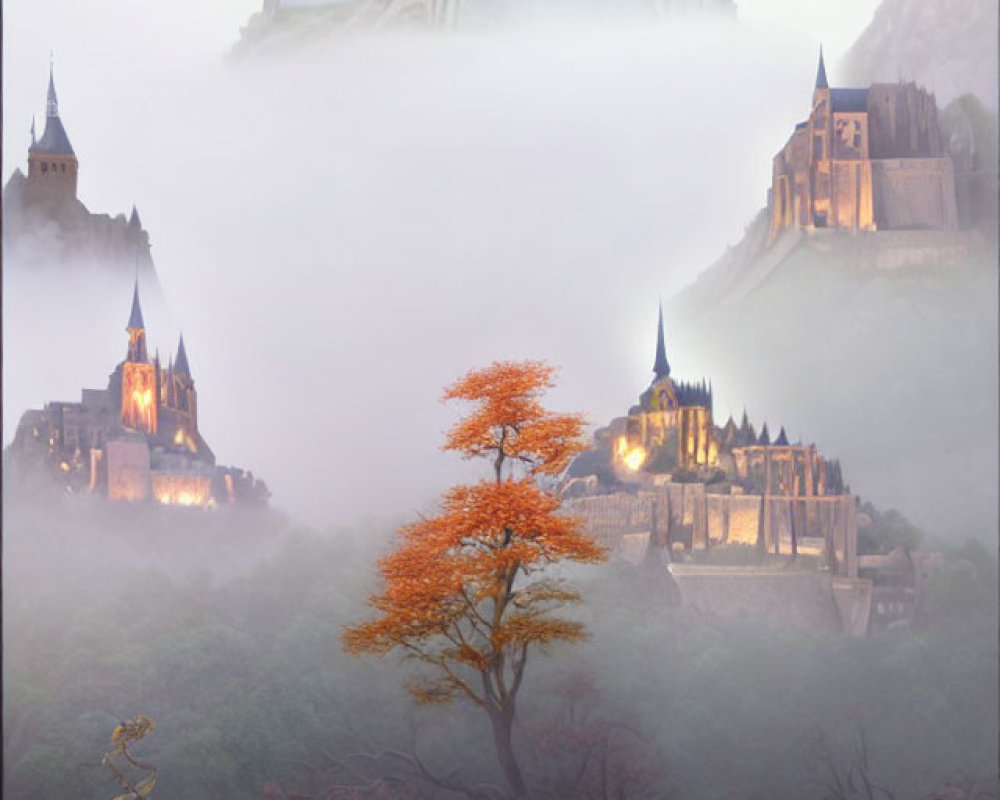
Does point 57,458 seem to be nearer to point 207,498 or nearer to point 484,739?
point 207,498

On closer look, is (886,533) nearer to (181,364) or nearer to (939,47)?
(939,47)

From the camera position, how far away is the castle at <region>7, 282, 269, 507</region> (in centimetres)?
2241

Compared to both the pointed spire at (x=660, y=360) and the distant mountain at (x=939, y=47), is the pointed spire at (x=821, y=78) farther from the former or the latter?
the pointed spire at (x=660, y=360)

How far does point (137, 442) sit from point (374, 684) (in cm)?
614

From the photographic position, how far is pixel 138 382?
936 inches

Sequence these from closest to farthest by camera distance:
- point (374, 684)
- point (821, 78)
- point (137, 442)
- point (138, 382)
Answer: point (374, 684) < point (137, 442) < point (138, 382) < point (821, 78)

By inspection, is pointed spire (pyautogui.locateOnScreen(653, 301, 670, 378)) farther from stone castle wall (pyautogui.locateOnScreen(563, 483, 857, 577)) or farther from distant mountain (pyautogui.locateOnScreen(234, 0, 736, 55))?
distant mountain (pyautogui.locateOnScreen(234, 0, 736, 55))

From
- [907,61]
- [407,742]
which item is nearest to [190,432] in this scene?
[407,742]

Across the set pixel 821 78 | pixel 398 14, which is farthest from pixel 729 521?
pixel 398 14

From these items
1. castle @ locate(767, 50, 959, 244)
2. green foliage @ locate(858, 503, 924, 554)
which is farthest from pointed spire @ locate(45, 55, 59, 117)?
green foliage @ locate(858, 503, 924, 554)

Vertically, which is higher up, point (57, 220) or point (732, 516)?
point (57, 220)

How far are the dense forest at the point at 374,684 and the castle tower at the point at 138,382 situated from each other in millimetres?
1641

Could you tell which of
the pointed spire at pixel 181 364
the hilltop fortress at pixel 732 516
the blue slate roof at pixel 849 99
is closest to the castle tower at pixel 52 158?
the pointed spire at pixel 181 364

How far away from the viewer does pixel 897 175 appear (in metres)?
27.0
